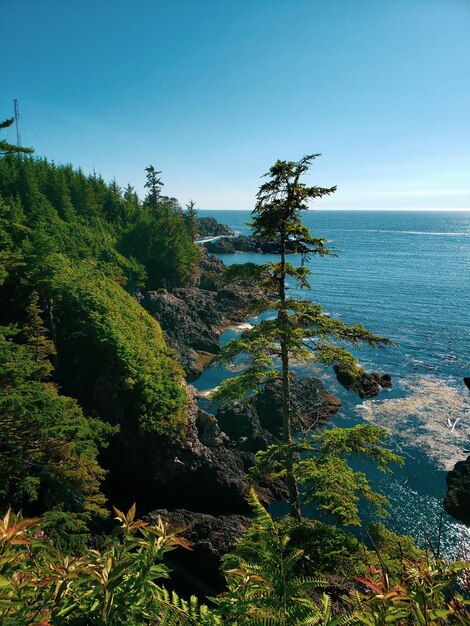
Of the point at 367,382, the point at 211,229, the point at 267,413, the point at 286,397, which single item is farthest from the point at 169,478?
the point at 211,229

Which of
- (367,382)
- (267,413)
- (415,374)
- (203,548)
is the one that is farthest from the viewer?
(415,374)

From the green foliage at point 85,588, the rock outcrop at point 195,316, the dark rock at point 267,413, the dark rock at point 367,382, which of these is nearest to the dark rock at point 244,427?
the dark rock at point 267,413

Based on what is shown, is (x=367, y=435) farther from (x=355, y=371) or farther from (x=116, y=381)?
(x=116, y=381)

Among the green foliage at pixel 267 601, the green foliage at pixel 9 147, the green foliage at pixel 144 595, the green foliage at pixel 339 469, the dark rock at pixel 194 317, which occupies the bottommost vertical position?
the dark rock at pixel 194 317

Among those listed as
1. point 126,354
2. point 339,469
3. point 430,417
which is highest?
point 126,354

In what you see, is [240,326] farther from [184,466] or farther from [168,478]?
[168,478]

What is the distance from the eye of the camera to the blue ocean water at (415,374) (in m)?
21.0

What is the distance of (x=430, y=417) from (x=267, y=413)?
13.2m

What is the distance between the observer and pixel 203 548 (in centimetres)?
1533

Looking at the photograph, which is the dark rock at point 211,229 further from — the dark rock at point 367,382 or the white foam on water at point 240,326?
the dark rock at point 367,382

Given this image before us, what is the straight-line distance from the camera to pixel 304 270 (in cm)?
1183

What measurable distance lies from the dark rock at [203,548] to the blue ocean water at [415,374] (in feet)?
27.5

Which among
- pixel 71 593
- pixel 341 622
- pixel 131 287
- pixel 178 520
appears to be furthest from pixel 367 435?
pixel 131 287

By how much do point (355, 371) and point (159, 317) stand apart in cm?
3369
